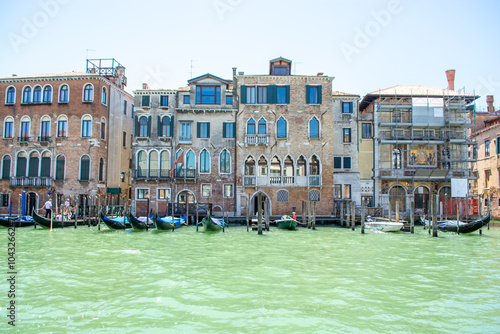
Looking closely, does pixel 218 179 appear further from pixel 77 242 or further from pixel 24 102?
pixel 24 102

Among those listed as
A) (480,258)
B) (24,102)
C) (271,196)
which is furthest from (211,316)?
(24,102)

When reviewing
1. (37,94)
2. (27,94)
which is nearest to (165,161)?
(37,94)

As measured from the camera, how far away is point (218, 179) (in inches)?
899

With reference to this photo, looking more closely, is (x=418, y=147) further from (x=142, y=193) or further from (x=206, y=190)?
(x=142, y=193)

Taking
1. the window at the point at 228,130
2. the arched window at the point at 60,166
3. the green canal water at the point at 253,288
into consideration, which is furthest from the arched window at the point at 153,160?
the green canal water at the point at 253,288

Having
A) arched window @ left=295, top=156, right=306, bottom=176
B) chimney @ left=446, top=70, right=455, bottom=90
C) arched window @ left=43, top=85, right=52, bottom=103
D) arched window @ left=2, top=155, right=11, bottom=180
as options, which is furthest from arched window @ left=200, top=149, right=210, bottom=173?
chimney @ left=446, top=70, right=455, bottom=90

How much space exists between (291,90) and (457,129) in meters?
10.6

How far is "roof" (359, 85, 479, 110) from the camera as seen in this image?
24.2 m

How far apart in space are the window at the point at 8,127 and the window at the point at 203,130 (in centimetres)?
1113

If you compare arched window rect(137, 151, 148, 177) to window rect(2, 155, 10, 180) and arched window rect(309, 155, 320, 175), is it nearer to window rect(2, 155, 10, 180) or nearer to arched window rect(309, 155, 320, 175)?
window rect(2, 155, 10, 180)

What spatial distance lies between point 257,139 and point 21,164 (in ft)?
45.5

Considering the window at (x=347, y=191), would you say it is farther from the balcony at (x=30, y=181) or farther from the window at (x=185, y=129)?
the balcony at (x=30, y=181)

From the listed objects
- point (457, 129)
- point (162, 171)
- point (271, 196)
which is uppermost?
point (457, 129)

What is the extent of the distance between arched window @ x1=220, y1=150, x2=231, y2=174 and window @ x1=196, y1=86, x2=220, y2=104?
302 cm
